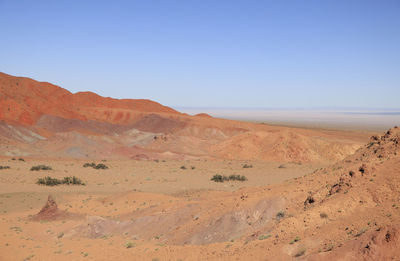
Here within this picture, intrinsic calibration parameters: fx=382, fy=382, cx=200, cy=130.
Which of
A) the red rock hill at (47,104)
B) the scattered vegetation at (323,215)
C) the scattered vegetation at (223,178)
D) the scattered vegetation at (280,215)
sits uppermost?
the red rock hill at (47,104)

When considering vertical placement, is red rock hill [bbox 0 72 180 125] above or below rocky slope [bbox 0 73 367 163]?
above

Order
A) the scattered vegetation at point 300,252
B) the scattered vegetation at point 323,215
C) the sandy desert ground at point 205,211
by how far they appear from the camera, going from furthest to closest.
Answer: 1. the scattered vegetation at point 323,215
2. the sandy desert ground at point 205,211
3. the scattered vegetation at point 300,252

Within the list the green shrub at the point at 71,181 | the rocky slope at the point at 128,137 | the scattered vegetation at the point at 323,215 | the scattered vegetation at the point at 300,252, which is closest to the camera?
the scattered vegetation at the point at 300,252

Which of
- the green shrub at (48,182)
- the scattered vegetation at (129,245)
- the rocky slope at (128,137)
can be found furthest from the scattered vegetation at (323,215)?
the rocky slope at (128,137)

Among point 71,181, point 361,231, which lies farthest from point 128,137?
point 361,231

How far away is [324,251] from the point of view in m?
7.96

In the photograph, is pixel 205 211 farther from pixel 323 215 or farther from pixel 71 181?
pixel 71 181

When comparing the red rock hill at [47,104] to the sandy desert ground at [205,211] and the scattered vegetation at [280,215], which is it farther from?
the scattered vegetation at [280,215]

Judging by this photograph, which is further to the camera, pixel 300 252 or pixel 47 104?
pixel 47 104

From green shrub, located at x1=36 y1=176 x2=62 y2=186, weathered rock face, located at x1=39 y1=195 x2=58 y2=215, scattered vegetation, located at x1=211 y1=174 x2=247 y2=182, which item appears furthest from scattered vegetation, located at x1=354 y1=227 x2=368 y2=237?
green shrub, located at x1=36 y1=176 x2=62 y2=186

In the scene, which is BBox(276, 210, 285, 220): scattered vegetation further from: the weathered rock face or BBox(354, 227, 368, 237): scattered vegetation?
the weathered rock face

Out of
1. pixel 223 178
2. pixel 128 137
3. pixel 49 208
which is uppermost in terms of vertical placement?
pixel 128 137

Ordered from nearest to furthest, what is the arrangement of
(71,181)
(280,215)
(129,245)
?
(280,215), (129,245), (71,181)

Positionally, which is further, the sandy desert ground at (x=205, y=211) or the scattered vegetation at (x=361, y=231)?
the sandy desert ground at (x=205, y=211)
